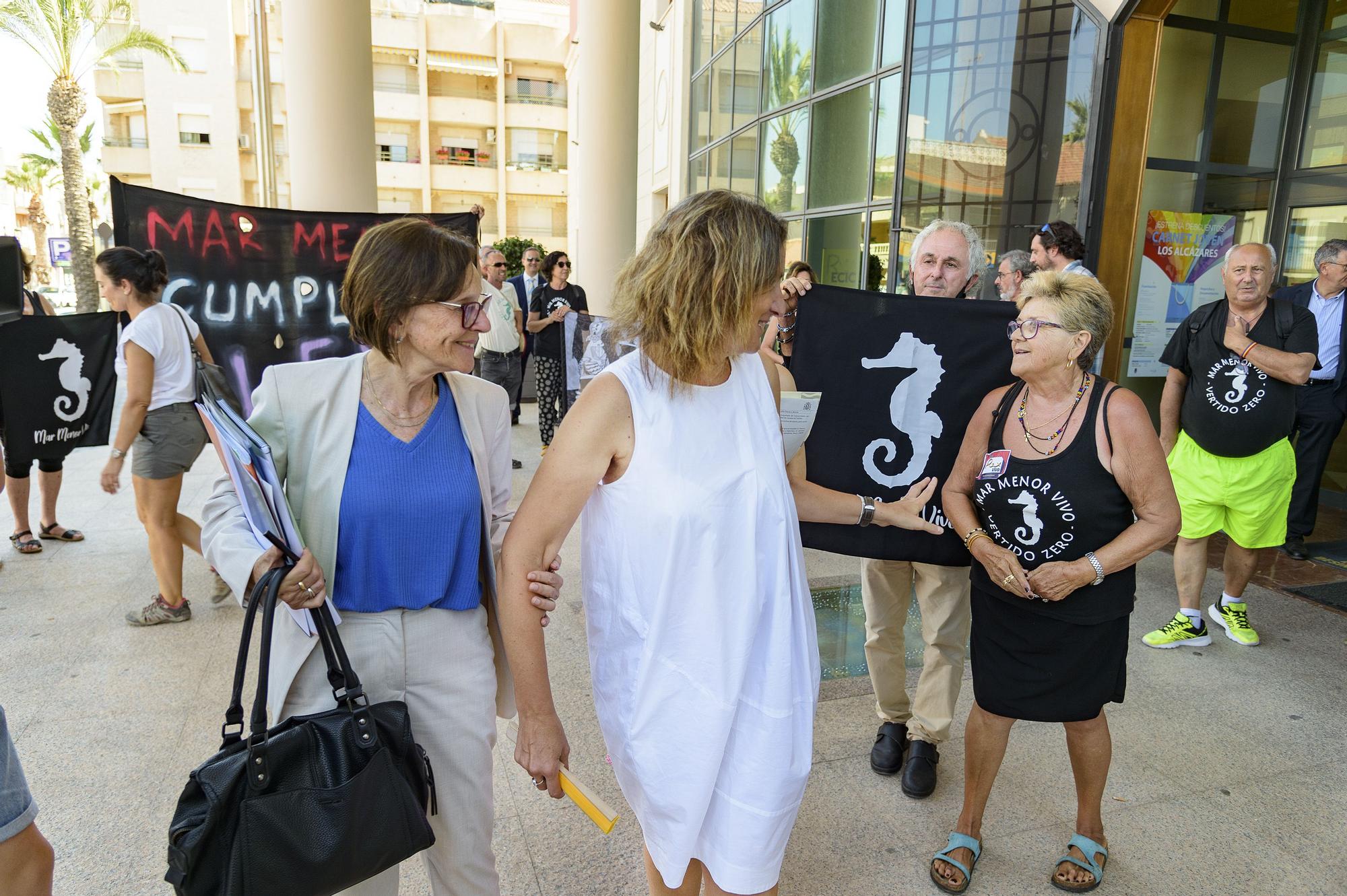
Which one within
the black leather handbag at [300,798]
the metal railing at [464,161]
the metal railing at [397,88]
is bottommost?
the black leather handbag at [300,798]

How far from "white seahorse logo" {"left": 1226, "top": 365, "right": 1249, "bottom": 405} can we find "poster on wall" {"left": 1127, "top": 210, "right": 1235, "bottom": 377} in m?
2.84

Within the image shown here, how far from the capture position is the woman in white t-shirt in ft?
13.1

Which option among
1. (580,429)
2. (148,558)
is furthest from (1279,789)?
(148,558)

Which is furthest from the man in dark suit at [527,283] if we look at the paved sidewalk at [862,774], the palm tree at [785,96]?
the paved sidewalk at [862,774]

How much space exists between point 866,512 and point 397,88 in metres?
51.3

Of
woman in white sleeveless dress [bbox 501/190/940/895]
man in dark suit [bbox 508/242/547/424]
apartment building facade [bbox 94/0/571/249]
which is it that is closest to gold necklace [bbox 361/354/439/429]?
woman in white sleeveless dress [bbox 501/190/940/895]

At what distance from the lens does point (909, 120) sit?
300 inches

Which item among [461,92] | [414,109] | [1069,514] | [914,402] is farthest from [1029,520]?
[461,92]

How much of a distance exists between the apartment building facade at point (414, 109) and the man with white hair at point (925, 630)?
4476 cm

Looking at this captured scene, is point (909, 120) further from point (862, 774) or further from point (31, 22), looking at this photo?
point (31, 22)

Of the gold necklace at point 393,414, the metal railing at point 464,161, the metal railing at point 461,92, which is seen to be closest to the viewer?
the gold necklace at point 393,414

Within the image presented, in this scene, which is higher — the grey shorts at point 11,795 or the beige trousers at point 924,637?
the grey shorts at point 11,795

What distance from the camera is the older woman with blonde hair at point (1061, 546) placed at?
2342 millimetres

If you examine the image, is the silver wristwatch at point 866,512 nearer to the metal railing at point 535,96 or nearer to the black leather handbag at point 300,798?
the black leather handbag at point 300,798
